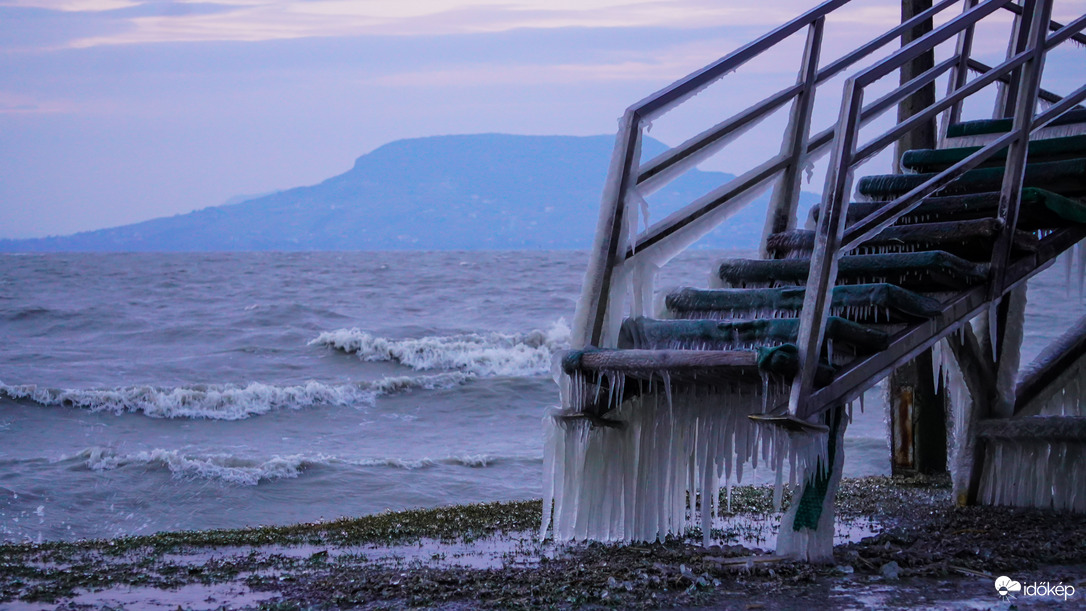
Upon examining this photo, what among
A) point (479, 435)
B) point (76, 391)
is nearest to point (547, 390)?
point (479, 435)

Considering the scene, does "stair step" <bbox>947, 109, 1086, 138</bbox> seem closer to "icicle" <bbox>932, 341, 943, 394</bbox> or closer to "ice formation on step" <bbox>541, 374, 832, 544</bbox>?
"icicle" <bbox>932, 341, 943, 394</bbox>

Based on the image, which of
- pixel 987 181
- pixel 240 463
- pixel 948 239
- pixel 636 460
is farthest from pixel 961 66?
pixel 240 463

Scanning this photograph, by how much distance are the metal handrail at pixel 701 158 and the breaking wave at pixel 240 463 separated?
7.33 m

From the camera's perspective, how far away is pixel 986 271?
6.02 m

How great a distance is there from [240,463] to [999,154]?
968 cm

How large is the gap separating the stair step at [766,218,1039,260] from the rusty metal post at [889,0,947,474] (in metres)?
2.80

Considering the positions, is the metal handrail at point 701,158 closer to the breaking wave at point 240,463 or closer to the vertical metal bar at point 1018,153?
the vertical metal bar at point 1018,153

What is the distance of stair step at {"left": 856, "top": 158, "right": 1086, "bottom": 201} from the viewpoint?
6547mm

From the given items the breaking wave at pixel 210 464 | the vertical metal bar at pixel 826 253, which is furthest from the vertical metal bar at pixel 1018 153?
the breaking wave at pixel 210 464

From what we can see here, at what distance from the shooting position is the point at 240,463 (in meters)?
13.7

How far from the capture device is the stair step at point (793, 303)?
5652 millimetres

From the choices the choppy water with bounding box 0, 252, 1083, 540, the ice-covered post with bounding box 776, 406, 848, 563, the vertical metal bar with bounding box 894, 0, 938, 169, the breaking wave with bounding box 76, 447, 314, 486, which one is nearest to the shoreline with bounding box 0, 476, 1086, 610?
the ice-covered post with bounding box 776, 406, 848, 563

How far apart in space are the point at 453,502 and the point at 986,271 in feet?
22.3

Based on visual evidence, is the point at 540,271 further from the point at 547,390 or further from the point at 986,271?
the point at 986,271
